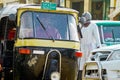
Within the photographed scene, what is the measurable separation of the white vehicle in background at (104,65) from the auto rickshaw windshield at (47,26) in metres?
0.81

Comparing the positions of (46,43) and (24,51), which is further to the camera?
(46,43)

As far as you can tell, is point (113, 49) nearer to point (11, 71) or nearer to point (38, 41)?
point (38, 41)

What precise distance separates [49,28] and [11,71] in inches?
53.3

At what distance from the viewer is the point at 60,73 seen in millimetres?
10742

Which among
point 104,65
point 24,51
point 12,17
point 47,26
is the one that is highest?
point 12,17

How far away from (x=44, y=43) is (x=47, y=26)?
45 cm

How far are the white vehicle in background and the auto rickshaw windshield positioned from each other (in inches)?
32.1

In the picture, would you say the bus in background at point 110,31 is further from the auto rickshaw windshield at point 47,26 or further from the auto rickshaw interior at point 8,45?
the auto rickshaw interior at point 8,45

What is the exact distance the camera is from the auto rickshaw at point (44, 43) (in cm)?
1065

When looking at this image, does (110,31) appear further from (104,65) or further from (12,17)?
(104,65)

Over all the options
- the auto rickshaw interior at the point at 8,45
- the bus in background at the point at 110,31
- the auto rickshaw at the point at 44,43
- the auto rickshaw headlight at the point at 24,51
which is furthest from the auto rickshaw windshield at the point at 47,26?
the bus in background at the point at 110,31

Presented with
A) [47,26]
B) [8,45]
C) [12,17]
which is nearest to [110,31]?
[8,45]

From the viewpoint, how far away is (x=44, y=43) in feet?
35.2

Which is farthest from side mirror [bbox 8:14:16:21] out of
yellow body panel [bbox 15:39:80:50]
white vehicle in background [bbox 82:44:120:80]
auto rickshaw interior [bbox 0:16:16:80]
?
white vehicle in background [bbox 82:44:120:80]
